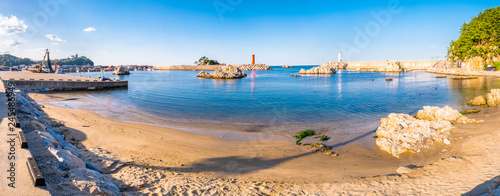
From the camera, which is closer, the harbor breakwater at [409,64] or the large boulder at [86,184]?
the large boulder at [86,184]

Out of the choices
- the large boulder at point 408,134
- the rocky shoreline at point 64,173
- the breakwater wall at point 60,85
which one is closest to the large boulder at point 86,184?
the rocky shoreline at point 64,173

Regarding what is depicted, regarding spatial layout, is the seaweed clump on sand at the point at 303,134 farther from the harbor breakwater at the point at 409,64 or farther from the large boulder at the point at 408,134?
the harbor breakwater at the point at 409,64

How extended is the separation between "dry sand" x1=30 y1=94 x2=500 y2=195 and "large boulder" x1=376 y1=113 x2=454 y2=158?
407mm

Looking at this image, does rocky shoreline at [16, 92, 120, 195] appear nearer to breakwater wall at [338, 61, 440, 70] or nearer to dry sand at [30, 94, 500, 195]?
dry sand at [30, 94, 500, 195]

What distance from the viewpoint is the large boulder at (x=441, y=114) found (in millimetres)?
14231

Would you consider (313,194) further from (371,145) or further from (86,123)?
(86,123)

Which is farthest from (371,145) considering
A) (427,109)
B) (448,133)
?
(427,109)

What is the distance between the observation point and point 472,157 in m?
8.71

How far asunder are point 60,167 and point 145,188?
2235 mm

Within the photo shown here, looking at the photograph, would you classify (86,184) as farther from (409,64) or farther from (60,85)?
(409,64)

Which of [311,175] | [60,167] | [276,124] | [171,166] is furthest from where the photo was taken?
[276,124]

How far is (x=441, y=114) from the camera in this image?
48.1 feet

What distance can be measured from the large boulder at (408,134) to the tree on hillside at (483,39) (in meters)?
74.8

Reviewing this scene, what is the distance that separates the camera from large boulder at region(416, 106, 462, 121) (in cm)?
1423
